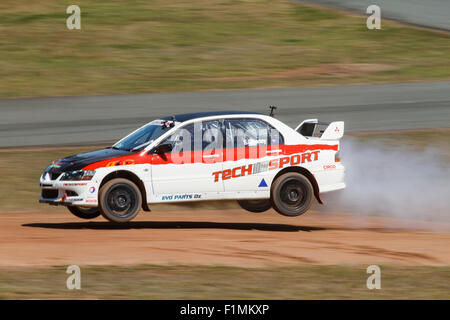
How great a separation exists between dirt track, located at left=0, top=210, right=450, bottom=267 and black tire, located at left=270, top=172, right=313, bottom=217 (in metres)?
0.36

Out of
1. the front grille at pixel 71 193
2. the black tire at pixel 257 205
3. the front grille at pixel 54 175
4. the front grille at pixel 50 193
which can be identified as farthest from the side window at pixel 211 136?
the front grille at pixel 50 193

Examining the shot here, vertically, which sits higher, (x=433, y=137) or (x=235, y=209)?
(x=433, y=137)

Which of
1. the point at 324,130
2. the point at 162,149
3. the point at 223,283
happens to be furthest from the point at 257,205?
the point at 223,283

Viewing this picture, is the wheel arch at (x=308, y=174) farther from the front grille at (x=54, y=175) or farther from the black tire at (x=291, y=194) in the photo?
the front grille at (x=54, y=175)

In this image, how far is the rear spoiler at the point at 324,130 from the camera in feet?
43.3

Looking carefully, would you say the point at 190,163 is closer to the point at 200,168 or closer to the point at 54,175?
the point at 200,168

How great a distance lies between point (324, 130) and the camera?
13602mm

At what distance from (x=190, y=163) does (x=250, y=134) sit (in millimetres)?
1073

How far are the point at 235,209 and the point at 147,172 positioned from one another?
12.9ft

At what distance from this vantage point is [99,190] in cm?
1188

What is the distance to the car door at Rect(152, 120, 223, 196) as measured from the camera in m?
12.2

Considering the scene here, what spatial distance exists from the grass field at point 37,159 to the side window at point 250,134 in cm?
346
